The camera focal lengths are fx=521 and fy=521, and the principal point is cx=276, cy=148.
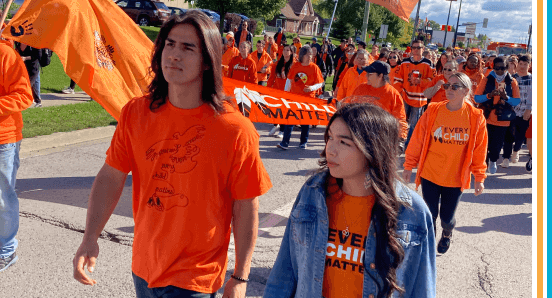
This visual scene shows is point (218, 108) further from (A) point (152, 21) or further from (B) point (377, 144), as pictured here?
(A) point (152, 21)

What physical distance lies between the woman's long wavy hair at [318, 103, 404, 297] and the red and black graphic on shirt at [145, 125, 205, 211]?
63cm

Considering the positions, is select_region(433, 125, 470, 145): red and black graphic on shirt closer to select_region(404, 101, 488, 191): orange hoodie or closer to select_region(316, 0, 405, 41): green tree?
select_region(404, 101, 488, 191): orange hoodie

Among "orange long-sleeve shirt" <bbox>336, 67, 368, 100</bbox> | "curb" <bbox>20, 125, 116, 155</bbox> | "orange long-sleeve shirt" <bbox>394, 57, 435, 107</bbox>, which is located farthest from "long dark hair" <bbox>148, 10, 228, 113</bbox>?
"orange long-sleeve shirt" <bbox>394, 57, 435, 107</bbox>

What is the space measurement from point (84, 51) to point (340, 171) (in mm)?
3331

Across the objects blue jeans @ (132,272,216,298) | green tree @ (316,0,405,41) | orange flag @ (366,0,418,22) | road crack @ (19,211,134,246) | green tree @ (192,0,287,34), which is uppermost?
green tree @ (316,0,405,41)

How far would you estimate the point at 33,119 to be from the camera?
30.4 feet

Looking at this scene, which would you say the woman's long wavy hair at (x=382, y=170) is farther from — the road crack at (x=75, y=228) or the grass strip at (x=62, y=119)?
the grass strip at (x=62, y=119)

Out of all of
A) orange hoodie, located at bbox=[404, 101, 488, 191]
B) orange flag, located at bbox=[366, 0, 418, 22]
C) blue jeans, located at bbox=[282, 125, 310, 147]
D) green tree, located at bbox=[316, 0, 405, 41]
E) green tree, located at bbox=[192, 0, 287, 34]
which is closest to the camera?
orange hoodie, located at bbox=[404, 101, 488, 191]

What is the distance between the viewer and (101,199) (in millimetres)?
2443

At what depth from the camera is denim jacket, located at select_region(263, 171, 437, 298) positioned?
2.20m

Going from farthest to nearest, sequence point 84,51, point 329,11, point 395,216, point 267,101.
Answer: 1. point 329,11
2. point 267,101
3. point 84,51
4. point 395,216

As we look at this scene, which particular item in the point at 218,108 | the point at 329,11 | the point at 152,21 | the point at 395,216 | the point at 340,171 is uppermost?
the point at 329,11

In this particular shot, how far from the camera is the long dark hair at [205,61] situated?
2.33 meters

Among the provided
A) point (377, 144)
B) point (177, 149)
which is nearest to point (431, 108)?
point (377, 144)
